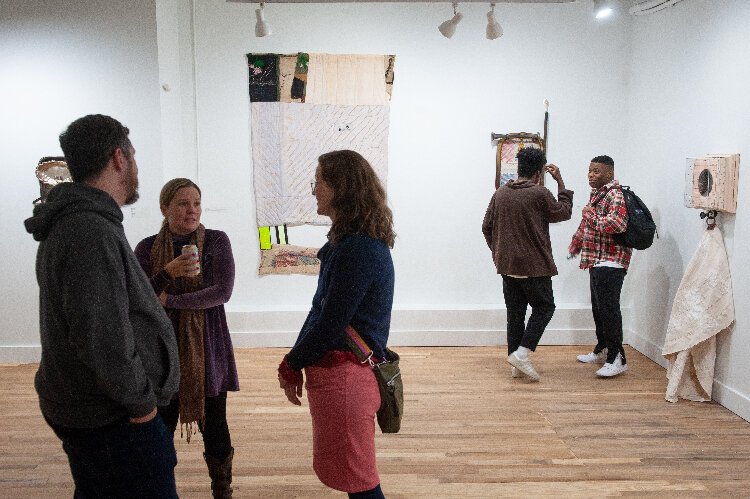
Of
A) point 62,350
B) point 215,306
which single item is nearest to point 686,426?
point 215,306

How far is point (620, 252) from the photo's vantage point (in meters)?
4.61

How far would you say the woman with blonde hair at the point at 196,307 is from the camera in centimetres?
249

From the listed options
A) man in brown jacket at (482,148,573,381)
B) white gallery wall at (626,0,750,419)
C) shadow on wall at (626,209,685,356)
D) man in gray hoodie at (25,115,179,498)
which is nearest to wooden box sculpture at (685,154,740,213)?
white gallery wall at (626,0,750,419)

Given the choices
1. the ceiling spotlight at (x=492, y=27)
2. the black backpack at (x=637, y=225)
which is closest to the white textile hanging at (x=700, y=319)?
the black backpack at (x=637, y=225)

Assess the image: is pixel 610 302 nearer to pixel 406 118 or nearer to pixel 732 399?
pixel 732 399

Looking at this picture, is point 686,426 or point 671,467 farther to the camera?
point 686,426

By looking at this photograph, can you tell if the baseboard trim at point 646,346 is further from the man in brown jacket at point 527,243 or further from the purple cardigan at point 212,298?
the purple cardigan at point 212,298

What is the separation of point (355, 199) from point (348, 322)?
37cm

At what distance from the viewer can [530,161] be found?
441cm

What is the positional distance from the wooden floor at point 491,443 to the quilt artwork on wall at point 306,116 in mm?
1606

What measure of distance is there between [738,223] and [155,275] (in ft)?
10.9

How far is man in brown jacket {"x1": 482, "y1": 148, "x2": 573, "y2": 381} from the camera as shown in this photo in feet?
14.6

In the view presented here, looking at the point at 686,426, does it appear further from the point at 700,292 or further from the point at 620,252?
the point at 620,252

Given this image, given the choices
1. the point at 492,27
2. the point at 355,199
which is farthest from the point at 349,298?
the point at 492,27
